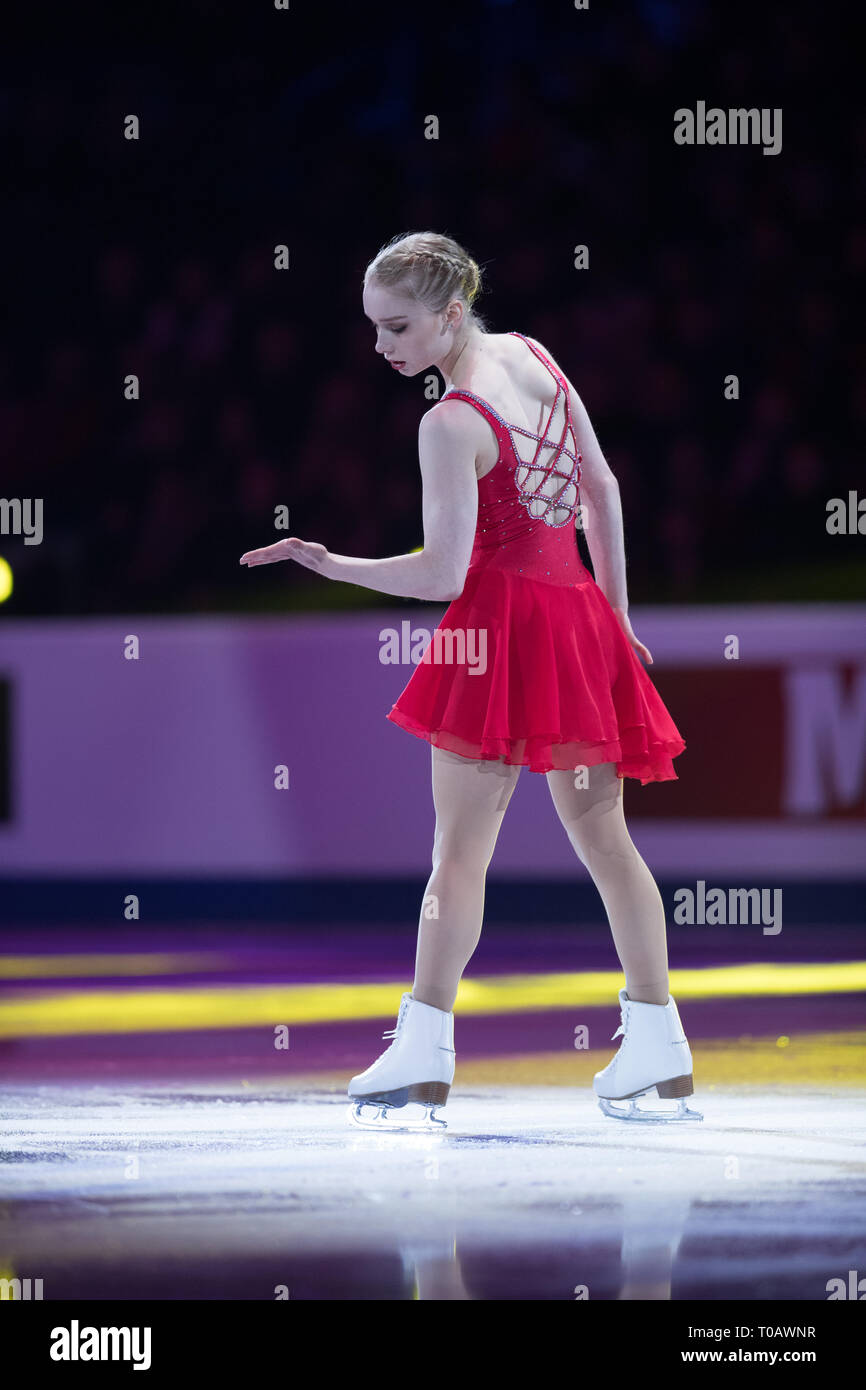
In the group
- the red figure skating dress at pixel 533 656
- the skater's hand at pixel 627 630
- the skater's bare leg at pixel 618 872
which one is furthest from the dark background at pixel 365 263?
the skater's bare leg at pixel 618 872

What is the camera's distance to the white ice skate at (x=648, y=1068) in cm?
398

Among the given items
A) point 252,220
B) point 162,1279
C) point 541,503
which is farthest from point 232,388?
point 162,1279

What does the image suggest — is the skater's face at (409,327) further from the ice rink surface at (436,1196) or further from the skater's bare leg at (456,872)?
the ice rink surface at (436,1196)

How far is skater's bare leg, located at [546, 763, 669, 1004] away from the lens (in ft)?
13.2

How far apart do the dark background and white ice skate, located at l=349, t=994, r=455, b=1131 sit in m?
4.82

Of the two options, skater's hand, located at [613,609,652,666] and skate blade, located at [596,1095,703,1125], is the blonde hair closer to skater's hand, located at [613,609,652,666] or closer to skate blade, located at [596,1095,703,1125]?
skater's hand, located at [613,609,652,666]

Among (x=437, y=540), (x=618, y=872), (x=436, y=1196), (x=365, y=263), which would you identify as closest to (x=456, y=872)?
(x=618, y=872)

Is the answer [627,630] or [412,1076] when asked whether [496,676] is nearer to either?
[627,630]

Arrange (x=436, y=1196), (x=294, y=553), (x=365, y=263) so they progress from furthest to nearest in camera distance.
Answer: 1. (x=365, y=263)
2. (x=294, y=553)
3. (x=436, y=1196)

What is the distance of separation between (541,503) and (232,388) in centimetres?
759

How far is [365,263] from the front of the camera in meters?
11.1

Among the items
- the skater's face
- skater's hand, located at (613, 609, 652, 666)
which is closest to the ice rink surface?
skater's hand, located at (613, 609, 652, 666)

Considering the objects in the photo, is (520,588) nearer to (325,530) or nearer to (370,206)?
(325,530)

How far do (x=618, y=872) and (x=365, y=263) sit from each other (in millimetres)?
7678
